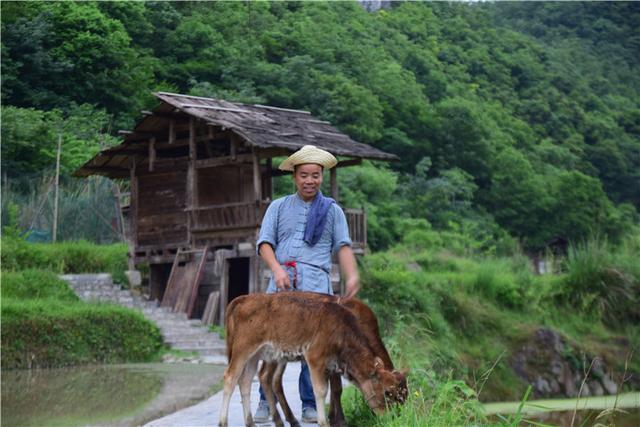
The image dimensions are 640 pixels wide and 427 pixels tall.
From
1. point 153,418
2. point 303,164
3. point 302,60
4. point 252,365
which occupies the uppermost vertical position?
point 302,60

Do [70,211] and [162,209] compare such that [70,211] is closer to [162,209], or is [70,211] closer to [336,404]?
[162,209]

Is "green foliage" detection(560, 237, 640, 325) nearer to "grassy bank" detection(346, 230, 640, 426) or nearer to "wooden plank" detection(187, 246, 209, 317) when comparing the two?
"grassy bank" detection(346, 230, 640, 426)

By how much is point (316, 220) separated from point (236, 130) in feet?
53.2

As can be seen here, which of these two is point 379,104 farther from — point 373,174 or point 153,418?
point 153,418

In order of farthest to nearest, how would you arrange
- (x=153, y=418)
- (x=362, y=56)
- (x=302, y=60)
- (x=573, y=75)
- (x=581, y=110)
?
(x=573, y=75) < (x=581, y=110) < (x=362, y=56) < (x=302, y=60) < (x=153, y=418)

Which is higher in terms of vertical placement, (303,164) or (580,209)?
(303,164)

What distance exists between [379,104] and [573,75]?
24.8m

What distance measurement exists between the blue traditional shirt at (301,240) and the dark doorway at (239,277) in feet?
66.2

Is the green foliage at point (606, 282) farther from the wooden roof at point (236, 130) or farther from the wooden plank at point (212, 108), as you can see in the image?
the wooden plank at point (212, 108)

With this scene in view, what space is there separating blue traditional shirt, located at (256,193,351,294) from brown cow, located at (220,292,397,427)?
17.1 inches

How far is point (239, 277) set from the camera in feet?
92.2

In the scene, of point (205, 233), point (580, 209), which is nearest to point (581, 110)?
point (580, 209)

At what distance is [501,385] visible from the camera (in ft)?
81.6

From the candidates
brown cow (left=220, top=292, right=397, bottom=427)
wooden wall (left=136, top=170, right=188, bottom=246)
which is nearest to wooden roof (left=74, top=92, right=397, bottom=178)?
wooden wall (left=136, top=170, right=188, bottom=246)
